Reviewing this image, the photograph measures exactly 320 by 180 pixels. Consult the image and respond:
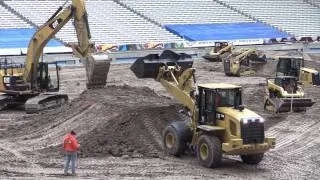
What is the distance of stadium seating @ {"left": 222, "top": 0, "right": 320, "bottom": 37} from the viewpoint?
185 feet

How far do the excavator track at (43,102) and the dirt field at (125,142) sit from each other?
1.61 feet

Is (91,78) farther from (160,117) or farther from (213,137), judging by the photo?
(213,137)

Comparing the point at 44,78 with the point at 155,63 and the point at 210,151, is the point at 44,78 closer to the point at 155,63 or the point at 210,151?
the point at 155,63

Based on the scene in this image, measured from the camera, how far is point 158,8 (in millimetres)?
52938

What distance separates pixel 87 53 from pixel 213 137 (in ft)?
31.3

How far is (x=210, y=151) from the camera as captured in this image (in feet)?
45.9

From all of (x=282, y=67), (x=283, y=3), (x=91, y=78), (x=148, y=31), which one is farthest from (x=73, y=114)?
(x=283, y=3)

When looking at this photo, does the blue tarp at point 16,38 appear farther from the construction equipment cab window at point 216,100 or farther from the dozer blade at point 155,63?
the construction equipment cab window at point 216,100

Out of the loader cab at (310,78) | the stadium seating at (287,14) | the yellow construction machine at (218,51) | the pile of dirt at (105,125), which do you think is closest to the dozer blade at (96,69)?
the pile of dirt at (105,125)

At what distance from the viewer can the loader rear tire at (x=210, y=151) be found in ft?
45.8

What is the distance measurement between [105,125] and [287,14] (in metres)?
43.7

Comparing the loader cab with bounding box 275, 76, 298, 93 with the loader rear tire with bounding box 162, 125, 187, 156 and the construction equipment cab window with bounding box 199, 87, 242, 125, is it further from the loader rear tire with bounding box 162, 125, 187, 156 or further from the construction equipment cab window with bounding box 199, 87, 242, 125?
the construction equipment cab window with bounding box 199, 87, 242, 125

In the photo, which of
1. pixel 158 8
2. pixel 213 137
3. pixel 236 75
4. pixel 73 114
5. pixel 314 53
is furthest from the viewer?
pixel 158 8

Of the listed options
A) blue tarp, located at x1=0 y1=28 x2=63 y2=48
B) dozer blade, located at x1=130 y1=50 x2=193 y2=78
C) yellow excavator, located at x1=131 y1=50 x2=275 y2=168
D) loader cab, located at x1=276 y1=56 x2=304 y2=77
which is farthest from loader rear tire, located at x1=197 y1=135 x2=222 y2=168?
blue tarp, located at x1=0 y1=28 x2=63 y2=48
